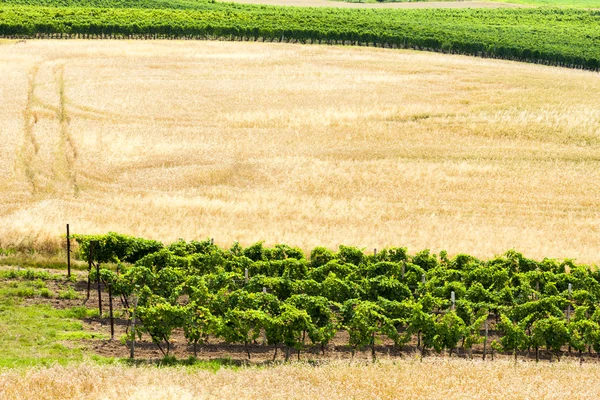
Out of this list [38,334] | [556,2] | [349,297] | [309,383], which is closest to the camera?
[309,383]

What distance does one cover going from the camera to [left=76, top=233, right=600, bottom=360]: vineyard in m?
26.9

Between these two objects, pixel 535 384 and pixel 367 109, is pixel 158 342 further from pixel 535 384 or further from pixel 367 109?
pixel 367 109

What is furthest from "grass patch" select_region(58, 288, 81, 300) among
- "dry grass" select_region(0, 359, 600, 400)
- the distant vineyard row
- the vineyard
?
the distant vineyard row

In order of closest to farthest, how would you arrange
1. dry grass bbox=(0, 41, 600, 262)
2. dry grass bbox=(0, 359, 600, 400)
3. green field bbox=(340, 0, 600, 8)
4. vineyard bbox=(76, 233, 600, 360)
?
dry grass bbox=(0, 359, 600, 400) → vineyard bbox=(76, 233, 600, 360) → dry grass bbox=(0, 41, 600, 262) → green field bbox=(340, 0, 600, 8)

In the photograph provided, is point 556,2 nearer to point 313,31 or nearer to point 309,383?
point 313,31

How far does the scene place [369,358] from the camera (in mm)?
27016

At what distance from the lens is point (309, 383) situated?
2288cm

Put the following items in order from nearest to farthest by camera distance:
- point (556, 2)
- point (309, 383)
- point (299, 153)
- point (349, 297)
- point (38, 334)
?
point (309, 383)
point (38, 334)
point (349, 297)
point (299, 153)
point (556, 2)

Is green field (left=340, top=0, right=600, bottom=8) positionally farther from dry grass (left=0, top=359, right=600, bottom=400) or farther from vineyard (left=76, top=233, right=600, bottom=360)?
dry grass (left=0, top=359, right=600, bottom=400)

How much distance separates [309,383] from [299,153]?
33480 millimetres

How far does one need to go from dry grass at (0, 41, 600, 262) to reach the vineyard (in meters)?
3.67

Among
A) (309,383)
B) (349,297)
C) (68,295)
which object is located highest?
(309,383)

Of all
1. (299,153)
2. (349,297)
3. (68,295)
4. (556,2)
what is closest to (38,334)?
(68,295)

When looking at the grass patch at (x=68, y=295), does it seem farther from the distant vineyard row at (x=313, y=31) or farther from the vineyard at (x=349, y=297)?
the distant vineyard row at (x=313, y=31)
